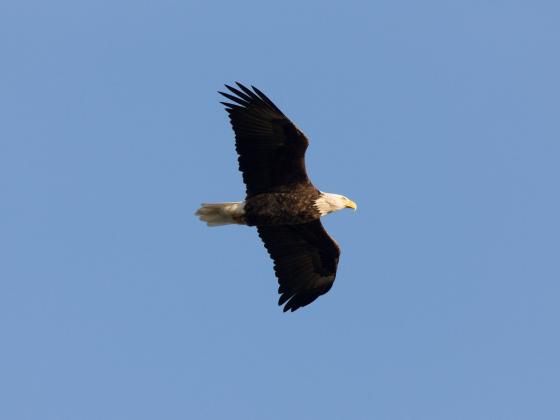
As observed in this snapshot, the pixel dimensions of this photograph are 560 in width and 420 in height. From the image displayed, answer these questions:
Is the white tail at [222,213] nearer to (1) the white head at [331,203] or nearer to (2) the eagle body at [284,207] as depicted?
(2) the eagle body at [284,207]

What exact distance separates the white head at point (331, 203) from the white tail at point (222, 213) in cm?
105

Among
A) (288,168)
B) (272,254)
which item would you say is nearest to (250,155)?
(288,168)

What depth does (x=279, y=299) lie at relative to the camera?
1580cm

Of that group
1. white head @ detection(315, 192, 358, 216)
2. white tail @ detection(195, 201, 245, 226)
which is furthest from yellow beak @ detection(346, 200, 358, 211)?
white tail @ detection(195, 201, 245, 226)

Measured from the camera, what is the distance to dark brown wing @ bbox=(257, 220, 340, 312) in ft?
51.7

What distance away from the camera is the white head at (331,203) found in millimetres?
15008

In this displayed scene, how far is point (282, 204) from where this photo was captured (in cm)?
1484

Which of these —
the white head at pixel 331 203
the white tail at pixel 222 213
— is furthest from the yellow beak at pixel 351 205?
the white tail at pixel 222 213

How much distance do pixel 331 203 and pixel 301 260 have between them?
1179mm

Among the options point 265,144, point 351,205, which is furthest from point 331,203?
point 265,144

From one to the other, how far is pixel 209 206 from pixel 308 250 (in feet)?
5.24

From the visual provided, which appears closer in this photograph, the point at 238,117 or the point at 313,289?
the point at 238,117

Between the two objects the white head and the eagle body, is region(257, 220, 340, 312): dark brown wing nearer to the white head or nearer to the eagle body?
the white head

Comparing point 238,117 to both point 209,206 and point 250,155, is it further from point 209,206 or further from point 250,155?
point 209,206
